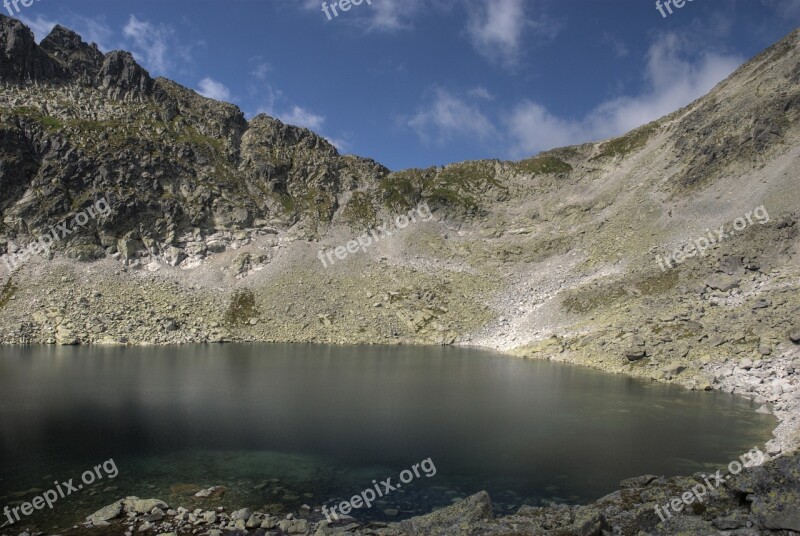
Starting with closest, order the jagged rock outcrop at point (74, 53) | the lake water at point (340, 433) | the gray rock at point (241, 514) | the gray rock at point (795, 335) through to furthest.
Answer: the gray rock at point (241, 514)
the lake water at point (340, 433)
the gray rock at point (795, 335)
the jagged rock outcrop at point (74, 53)

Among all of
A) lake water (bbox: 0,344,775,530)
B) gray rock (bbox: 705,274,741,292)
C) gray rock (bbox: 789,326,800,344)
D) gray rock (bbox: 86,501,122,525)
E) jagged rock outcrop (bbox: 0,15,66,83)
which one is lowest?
gray rock (bbox: 86,501,122,525)

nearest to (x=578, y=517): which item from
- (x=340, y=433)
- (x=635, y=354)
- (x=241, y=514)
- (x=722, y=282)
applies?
(x=241, y=514)

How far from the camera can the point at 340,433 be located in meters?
26.2

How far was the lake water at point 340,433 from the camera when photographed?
62.4 feet

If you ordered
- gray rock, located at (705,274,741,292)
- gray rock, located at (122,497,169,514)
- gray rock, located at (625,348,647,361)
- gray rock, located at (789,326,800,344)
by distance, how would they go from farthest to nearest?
gray rock, located at (705,274,741,292)
gray rock, located at (625,348,647,361)
gray rock, located at (789,326,800,344)
gray rock, located at (122,497,169,514)

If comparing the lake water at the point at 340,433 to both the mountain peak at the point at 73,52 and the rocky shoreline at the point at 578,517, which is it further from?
the mountain peak at the point at 73,52

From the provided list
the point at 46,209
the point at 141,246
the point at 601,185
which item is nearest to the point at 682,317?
the point at 601,185

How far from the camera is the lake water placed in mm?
19016

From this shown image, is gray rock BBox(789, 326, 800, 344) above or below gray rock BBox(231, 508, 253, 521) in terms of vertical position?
above

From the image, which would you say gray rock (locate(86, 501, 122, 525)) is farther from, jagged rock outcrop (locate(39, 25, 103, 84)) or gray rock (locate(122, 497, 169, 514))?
jagged rock outcrop (locate(39, 25, 103, 84))

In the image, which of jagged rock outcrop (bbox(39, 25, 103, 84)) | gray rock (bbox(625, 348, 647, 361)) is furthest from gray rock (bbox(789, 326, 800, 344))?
jagged rock outcrop (bbox(39, 25, 103, 84))

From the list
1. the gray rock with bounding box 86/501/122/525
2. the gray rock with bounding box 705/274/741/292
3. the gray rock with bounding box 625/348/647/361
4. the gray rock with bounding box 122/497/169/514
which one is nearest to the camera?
the gray rock with bounding box 86/501/122/525

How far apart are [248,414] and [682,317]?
4239 centimetres

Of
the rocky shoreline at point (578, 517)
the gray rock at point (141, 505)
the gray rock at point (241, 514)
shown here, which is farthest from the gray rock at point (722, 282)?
the gray rock at point (141, 505)
